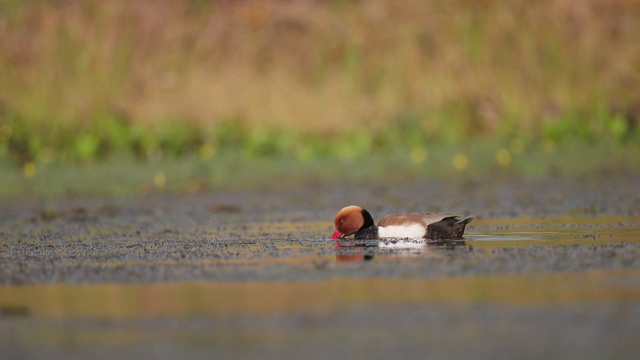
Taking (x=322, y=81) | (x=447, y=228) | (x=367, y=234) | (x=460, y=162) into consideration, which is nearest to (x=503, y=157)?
(x=460, y=162)

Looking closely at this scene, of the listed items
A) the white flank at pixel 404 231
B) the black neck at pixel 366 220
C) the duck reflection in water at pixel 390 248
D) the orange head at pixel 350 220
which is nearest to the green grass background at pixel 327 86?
the black neck at pixel 366 220

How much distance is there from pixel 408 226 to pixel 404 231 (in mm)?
55

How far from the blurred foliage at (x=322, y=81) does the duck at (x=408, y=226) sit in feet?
16.9

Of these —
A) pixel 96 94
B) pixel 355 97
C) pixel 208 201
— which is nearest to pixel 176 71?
pixel 96 94

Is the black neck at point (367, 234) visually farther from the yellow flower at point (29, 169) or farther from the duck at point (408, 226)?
the yellow flower at point (29, 169)

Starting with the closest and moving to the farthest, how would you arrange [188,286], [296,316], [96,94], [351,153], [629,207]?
[296,316], [188,286], [629,207], [351,153], [96,94]

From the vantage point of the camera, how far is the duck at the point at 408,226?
8805 millimetres

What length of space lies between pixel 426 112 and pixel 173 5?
4.09 m

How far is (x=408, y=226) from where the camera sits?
880 centimetres

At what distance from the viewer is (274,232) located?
9719 millimetres

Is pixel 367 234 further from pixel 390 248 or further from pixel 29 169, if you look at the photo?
pixel 29 169

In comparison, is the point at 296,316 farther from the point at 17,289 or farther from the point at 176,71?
the point at 176,71

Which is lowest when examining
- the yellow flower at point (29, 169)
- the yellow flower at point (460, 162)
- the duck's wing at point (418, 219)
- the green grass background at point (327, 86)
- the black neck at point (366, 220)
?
the duck's wing at point (418, 219)

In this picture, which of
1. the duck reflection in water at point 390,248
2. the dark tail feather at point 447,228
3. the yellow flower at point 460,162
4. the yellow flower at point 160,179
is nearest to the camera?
the duck reflection in water at point 390,248
